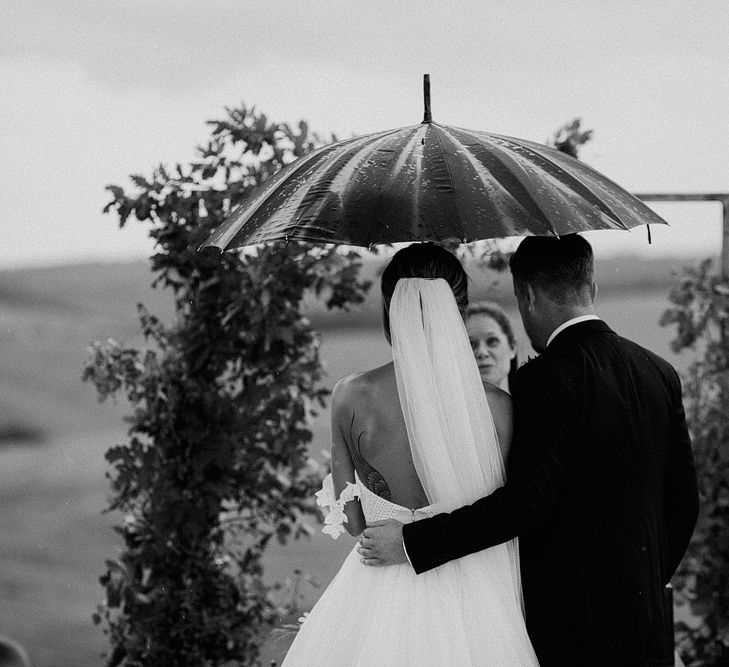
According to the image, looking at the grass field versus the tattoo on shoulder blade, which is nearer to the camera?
the tattoo on shoulder blade

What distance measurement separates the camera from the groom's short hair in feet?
8.15

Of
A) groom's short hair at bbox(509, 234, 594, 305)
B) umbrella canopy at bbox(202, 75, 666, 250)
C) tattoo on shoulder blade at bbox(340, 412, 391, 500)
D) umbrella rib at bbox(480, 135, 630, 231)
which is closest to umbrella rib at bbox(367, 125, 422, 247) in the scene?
umbrella canopy at bbox(202, 75, 666, 250)

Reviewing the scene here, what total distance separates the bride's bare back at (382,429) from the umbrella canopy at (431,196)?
43 centimetres

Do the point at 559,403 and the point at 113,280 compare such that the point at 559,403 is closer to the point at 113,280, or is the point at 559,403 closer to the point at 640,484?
the point at 640,484

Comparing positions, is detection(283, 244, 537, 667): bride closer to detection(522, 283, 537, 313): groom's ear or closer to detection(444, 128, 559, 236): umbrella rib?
detection(522, 283, 537, 313): groom's ear

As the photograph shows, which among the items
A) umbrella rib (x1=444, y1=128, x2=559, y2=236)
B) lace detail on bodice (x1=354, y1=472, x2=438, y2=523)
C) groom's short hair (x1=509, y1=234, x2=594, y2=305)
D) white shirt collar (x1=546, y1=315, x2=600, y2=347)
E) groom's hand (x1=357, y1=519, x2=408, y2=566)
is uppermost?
umbrella rib (x1=444, y1=128, x2=559, y2=236)

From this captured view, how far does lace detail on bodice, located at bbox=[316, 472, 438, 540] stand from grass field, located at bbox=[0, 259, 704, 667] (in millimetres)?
2089

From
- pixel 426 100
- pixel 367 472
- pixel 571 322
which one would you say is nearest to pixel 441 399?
pixel 367 472

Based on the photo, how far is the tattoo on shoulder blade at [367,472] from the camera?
2541 millimetres

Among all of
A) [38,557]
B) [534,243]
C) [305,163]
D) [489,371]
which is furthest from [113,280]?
[534,243]

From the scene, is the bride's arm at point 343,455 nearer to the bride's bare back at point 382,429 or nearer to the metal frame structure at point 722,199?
the bride's bare back at point 382,429

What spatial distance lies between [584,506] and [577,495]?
0.11 ft

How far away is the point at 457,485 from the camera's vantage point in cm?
249

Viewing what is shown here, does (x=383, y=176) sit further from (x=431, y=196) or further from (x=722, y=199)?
(x=722, y=199)
